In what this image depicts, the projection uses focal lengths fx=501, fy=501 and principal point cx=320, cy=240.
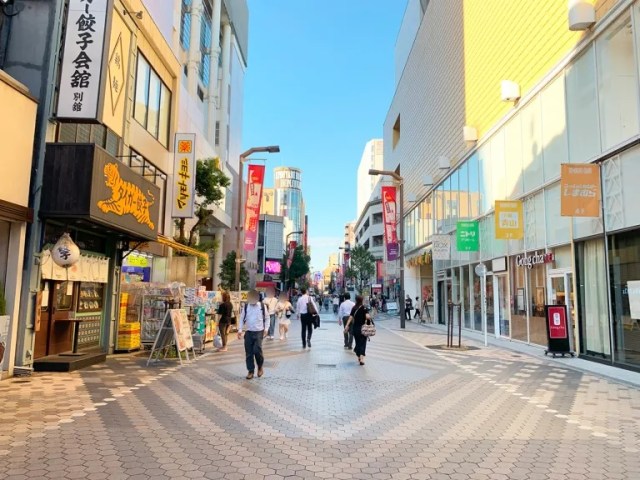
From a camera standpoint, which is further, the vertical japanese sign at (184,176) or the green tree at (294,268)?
the green tree at (294,268)

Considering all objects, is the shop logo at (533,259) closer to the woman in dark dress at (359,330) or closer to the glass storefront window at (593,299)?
the glass storefront window at (593,299)

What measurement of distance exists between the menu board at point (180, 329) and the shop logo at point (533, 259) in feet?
35.8

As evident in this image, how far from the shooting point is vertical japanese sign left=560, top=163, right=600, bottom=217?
12227mm

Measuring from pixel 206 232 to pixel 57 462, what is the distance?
3438 cm

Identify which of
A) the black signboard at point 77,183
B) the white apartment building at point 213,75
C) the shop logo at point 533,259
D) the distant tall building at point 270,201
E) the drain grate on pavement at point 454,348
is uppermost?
the distant tall building at point 270,201

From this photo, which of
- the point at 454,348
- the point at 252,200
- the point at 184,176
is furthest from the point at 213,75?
the point at 454,348

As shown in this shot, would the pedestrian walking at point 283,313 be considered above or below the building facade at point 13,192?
below

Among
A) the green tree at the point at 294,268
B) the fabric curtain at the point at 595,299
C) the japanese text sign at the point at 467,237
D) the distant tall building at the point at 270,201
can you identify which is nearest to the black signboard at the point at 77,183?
the fabric curtain at the point at 595,299

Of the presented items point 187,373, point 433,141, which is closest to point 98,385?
point 187,373

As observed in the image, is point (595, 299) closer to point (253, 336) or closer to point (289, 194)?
point (253, 336)

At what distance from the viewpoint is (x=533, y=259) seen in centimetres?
1656

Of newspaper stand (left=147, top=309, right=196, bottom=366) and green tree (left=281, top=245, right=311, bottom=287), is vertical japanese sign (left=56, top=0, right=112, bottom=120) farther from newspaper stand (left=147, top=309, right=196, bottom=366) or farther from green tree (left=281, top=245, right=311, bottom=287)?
green tree (left=281, top=245, right=311, bottom=287)

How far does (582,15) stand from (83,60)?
11942 millimetres

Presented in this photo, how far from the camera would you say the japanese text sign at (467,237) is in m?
21.3
